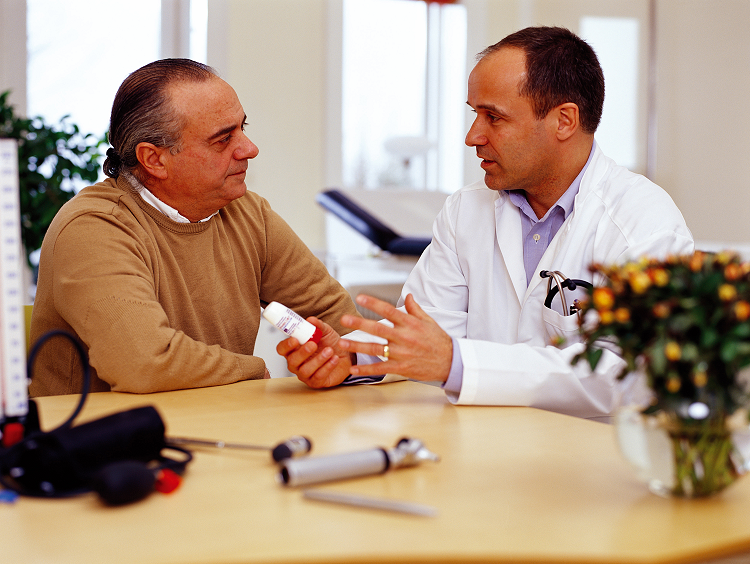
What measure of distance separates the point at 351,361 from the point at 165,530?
2.69 ft

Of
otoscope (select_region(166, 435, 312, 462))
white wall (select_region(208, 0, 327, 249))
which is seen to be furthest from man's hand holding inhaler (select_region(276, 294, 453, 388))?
white wall (select_region(208, 0, 327, 249))

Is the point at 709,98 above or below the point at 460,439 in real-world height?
above

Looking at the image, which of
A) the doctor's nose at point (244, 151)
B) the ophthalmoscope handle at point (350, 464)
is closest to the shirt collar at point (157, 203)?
the doctor's nose at point (244, 151)

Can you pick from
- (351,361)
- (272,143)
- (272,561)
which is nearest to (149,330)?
(351,361)

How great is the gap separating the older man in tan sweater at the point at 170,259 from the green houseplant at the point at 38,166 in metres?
1.54

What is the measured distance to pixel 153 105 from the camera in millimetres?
1791

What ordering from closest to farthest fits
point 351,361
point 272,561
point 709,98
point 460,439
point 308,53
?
1. point 272,561
2. point 460,439
3. point 351,361
4. point 308,53
5. point 709,98

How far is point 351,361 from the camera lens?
1.54 metres

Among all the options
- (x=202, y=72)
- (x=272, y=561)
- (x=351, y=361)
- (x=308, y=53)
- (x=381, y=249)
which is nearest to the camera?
(x=272, y=561)

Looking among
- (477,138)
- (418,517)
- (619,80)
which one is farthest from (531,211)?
(619,80)

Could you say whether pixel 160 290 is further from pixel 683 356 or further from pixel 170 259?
pixel 683 356

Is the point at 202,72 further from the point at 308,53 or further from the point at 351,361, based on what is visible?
the point at 308,53

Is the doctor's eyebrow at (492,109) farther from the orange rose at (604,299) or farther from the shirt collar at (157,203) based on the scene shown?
the orange rose at (604,299)

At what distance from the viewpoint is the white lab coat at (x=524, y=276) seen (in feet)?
4.30
